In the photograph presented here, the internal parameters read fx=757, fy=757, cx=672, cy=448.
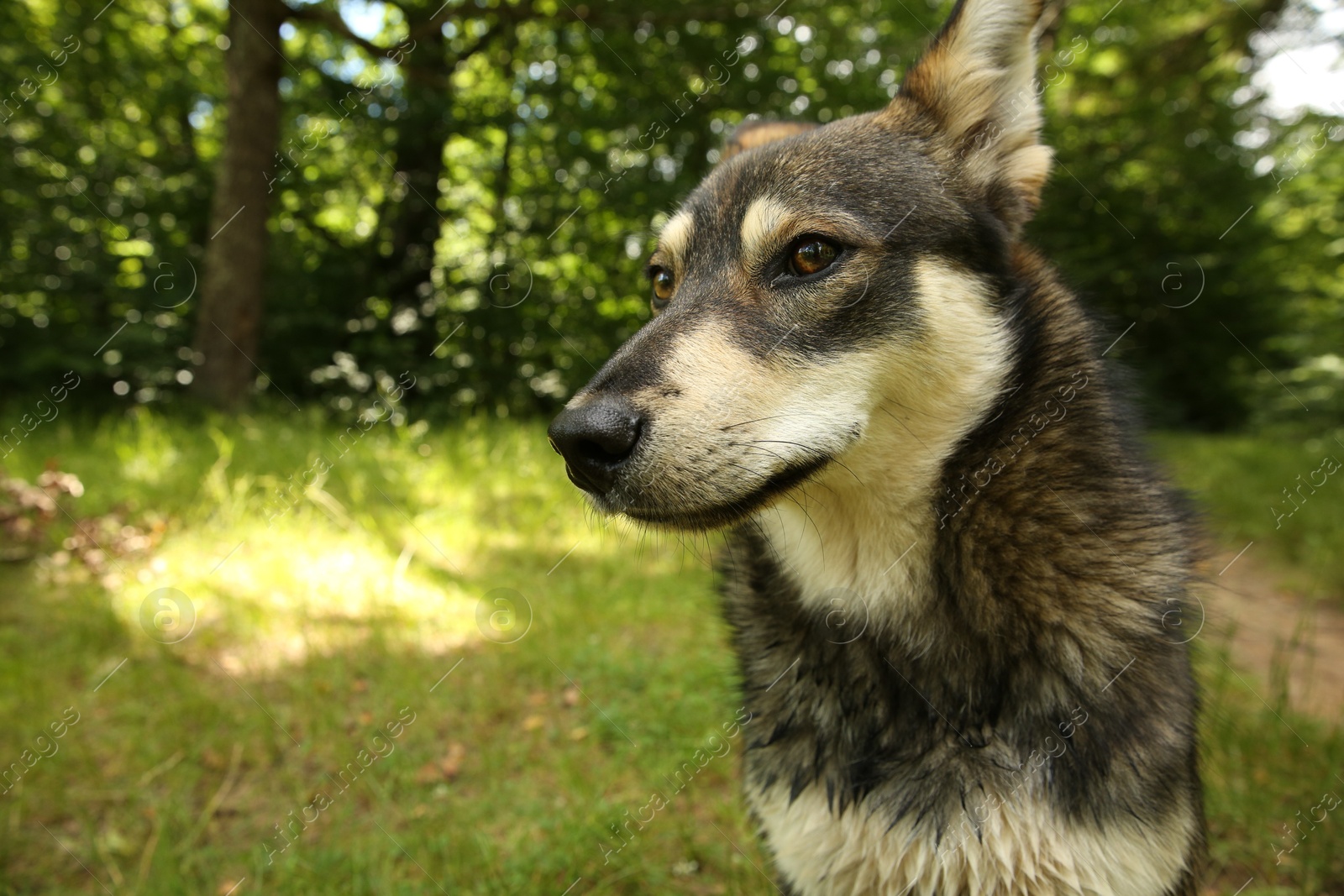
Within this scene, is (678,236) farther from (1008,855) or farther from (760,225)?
(1008,855)

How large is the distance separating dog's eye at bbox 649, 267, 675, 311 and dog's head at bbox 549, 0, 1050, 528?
0.21 meters

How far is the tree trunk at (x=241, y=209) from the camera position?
816 cm

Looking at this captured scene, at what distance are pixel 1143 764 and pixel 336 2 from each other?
445 inches

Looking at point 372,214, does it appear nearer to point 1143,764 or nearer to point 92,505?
point 92,505

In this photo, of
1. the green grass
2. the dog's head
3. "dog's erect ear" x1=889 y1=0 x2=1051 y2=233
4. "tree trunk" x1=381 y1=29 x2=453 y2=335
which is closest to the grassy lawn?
the dog's head

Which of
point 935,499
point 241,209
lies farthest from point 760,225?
point 241,209

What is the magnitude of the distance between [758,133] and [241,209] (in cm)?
758

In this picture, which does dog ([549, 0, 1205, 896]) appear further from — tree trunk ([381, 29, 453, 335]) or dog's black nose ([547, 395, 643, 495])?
tree trunk ([381, 29, 453, 335])

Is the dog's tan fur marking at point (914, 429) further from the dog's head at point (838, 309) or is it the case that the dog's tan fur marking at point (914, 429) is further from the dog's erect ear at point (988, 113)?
the dog's erect ear at point (988, 113)

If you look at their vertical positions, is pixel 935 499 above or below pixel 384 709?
above

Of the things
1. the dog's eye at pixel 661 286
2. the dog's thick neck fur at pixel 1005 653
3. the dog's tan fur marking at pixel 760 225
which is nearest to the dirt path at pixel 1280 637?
the dog's thick neck fur at pixel 1005 653

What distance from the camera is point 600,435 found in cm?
170

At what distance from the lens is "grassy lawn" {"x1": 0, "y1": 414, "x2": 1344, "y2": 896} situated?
2766mm

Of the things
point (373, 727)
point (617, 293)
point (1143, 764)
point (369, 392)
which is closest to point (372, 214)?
point (369, 392)
